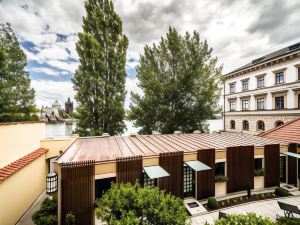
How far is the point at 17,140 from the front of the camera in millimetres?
8734

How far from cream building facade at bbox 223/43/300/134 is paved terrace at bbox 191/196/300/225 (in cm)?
1632

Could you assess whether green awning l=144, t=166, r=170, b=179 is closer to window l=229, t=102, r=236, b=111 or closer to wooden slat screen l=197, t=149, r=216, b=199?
wooden slat screen l=197, t=149, r=216, b=199

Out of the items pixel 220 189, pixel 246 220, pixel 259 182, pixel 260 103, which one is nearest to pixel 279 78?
pixel 260 103

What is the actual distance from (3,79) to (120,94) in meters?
14.0

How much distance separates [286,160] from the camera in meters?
11.8

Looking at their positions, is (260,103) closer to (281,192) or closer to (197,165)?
(281,192)

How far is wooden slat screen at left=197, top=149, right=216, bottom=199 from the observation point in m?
9.52

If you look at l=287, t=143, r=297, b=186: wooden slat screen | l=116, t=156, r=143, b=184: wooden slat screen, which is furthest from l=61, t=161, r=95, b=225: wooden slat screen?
l=287, t=143, r=297, b=186: wooden slat screen

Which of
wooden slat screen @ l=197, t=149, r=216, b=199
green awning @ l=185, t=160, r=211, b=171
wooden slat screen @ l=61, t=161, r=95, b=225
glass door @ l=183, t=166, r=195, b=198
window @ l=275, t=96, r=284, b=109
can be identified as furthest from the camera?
window @ l=275, t=96, r=284, b=109

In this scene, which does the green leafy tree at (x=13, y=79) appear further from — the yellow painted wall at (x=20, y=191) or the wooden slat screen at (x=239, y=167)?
the wooden slat screen at (x=239, y=167)

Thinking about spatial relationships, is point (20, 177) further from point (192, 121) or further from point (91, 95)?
point (192, 121)

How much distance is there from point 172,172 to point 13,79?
2162 cm

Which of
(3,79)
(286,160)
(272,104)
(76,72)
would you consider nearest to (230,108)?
(272,104)

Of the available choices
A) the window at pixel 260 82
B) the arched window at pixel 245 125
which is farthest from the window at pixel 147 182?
the window at pixel 260 82
